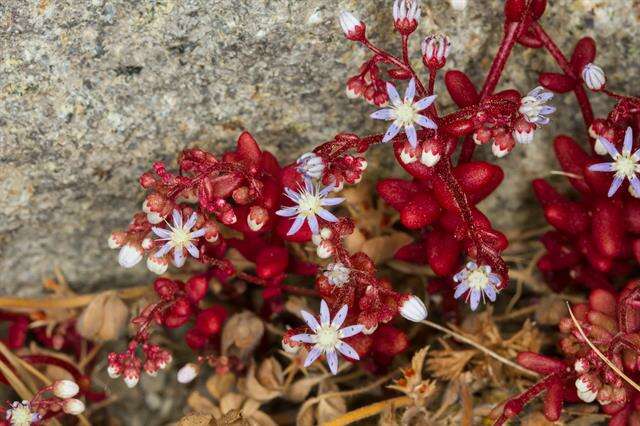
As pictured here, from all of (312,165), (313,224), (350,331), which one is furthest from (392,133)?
(350,331)

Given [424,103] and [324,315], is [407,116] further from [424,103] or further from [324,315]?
[324,315]

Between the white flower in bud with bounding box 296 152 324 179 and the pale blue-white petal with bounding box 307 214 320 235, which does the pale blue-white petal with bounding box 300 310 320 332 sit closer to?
the pale blue-white petal with bounding box 307 214 320 235

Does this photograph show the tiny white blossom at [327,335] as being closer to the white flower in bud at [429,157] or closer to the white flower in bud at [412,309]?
the white flower in bud at [412,309]

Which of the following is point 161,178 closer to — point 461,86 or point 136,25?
point 136,25

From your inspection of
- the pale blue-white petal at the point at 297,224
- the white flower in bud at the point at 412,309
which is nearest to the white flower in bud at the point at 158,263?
the pale blue-white petal at the point at 297,224

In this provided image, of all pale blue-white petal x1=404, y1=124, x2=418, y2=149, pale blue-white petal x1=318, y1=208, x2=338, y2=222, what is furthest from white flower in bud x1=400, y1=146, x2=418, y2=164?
pale blue-white petal x1=318, y1=208, x2=338, y2=222

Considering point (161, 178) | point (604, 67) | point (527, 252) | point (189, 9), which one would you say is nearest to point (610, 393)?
point (527, 252)
